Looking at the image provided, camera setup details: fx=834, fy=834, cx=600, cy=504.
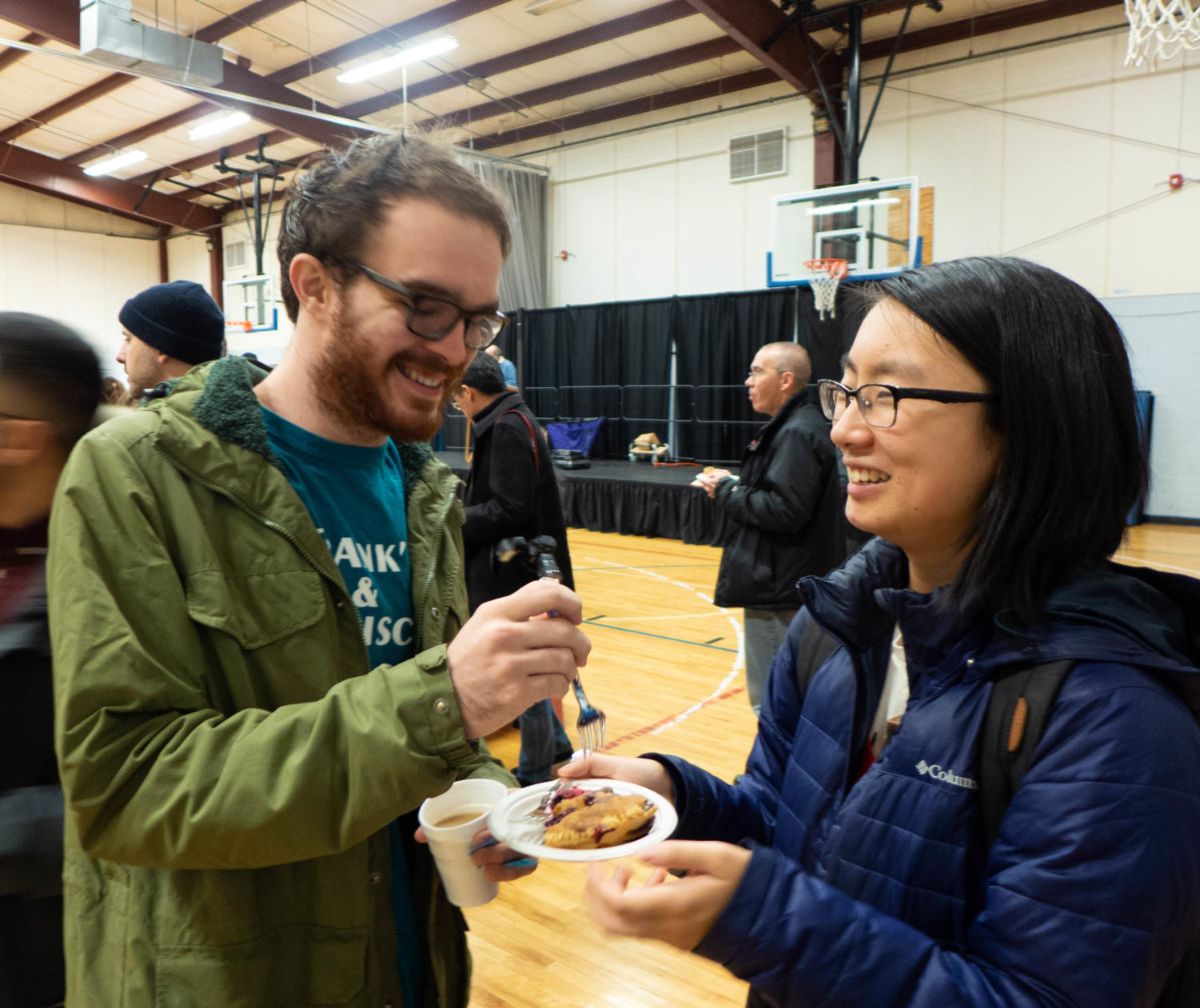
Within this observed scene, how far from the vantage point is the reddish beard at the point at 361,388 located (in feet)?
3.63

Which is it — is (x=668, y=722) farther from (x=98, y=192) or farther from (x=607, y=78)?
(x=98, y=192)

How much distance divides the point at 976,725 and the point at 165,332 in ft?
8.50

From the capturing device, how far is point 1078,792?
2.72 feet

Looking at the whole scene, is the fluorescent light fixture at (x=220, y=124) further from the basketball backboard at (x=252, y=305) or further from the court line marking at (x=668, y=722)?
the court line marking at (x=668, y=722)

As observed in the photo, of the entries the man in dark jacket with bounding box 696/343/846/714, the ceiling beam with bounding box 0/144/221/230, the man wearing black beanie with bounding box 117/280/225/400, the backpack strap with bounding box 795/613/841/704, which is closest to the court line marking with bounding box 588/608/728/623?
the man in dark jacket with bounding box 696/343/846/714

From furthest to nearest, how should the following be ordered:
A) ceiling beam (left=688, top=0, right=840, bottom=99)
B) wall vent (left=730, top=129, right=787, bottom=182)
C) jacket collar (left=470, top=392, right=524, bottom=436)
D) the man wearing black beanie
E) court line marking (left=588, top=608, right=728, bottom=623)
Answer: wall vent (left=730, top=129, right=787, bottom=182) → ceiling beam (left=688, top=0, right=840, bottom=99) → court line marking (left=588, top=608, right=728, bottom=623) → jacket collar (left=470, top=392, right=524, bottom=436) → the man wearing black beanie

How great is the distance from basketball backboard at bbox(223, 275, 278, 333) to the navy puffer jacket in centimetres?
1573

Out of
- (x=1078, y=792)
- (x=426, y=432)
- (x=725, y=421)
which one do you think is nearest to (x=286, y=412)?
(x=426, y=432)

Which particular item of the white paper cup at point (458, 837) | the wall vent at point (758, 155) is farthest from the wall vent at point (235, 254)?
the white paper cup at point (458, 837)

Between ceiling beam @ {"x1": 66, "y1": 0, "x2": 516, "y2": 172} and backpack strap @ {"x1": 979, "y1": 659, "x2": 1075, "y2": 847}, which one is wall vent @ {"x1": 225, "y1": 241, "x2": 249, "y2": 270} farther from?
backpack strap @ {"x1": 979, "y1": 659, "x2": 1075, "y2": 847}

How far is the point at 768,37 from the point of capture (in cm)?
885

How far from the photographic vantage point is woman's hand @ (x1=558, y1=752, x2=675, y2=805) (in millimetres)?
1204

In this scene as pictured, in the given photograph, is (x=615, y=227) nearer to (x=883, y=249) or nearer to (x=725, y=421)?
(x=725, y=421)

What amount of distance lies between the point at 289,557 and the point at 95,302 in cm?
2044
